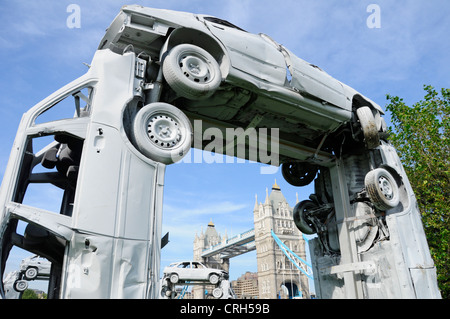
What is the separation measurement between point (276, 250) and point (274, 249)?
608mm

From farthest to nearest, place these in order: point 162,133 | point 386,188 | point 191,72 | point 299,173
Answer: point 299,173 → point 386,188 → point 191,72 → point 162,133

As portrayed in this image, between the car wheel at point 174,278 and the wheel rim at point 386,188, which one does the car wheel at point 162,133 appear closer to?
the wheel rim at point 386,188

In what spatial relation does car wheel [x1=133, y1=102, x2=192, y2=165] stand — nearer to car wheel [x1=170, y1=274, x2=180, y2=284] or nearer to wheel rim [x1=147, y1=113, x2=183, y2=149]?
wheel rim [x1=147, y1=113, x2=183, y2=149]

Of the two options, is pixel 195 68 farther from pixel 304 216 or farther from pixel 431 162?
pixel 431 162

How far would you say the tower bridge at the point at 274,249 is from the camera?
252 feet

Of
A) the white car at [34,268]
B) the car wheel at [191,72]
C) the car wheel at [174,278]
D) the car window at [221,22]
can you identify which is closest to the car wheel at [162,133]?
the car wheel at [191,72]

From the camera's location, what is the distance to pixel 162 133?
17.6 ft

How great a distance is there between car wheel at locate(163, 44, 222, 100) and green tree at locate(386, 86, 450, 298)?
12152 millimetres

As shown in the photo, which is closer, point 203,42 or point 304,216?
point 203,42

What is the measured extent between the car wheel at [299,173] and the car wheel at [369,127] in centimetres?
199

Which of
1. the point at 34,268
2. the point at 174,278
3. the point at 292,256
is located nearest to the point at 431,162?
the point at 174,278

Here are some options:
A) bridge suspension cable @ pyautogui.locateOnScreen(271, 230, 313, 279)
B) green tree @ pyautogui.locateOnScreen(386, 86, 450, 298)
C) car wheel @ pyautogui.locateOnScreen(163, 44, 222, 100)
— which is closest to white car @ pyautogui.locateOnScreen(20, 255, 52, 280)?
car wheel @ pyautogui.locateOnScreen(163, 44, 222, 100)

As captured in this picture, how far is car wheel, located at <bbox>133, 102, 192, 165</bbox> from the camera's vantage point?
5.16 meters
